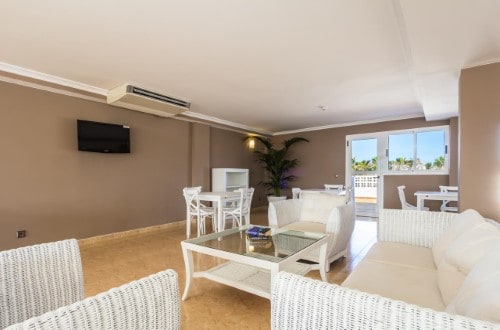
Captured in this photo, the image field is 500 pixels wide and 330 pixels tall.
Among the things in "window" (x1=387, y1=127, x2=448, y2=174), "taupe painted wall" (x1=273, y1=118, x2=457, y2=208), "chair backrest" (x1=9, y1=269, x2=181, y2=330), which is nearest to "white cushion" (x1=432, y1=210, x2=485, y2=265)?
"chair backrest" (x1=9, y1=269, x2=181, y2=330)

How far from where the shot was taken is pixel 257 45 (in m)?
2.62

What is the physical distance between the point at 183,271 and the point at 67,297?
154cm

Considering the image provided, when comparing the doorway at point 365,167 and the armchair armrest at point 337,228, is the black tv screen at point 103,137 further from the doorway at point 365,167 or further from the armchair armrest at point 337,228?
the doorway at point 365,167

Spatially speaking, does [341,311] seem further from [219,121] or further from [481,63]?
[219,121]

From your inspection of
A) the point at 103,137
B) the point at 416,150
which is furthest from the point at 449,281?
the point at 416,150

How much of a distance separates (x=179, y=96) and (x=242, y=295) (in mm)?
3263

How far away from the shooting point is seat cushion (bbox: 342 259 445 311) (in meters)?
1.33

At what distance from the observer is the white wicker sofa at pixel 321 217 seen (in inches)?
108

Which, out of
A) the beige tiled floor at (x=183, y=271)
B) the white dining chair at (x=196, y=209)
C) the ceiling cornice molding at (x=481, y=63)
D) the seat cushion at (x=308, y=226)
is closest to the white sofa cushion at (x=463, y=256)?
the beige tiled floor at (x=183, y=271)

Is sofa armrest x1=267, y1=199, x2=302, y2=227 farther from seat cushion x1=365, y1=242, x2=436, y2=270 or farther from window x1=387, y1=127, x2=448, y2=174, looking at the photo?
window x1=387, y1=127, x2=448, y2=174

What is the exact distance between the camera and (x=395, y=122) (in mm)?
5828

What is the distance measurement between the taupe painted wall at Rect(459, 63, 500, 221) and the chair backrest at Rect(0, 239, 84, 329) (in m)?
3.34

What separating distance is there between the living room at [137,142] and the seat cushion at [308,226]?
143cm

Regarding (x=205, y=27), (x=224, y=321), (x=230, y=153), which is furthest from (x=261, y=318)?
(x=230, y=153)
